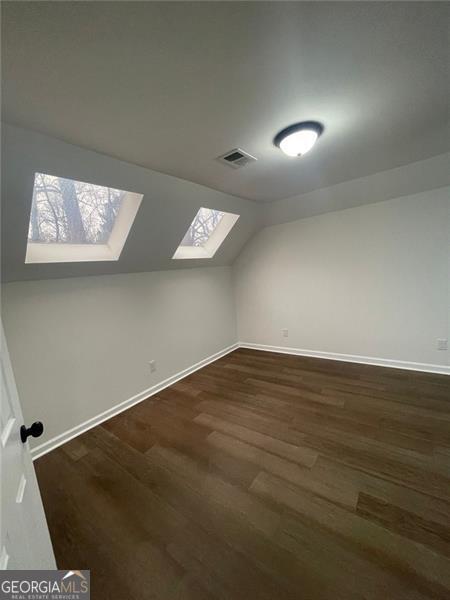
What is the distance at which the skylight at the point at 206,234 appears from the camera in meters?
3.11

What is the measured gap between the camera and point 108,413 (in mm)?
2355

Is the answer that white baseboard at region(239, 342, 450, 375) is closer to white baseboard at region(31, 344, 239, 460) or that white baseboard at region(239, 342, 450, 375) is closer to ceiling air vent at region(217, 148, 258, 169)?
white baseboard at region(31, 344, 239, 460)

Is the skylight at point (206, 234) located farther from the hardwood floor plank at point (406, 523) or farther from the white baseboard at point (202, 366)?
the hardwood floor plank at point (406, 523)

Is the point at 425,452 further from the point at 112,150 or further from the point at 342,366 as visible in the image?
the point at 112,150

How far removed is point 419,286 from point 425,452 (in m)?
1.82

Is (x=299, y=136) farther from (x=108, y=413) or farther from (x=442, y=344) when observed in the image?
(x=108, y=413)

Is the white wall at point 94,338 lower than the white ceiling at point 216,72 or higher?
lower

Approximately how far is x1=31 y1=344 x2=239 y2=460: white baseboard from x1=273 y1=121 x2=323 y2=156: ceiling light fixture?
2.79m

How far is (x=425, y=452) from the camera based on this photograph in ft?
5.33

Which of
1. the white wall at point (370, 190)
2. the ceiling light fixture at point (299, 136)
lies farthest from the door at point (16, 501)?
the white wall at point (370, 190)

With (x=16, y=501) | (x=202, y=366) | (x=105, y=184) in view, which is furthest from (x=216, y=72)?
(x=202, y=366)

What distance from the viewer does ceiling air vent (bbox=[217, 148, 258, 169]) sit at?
172 centimetres

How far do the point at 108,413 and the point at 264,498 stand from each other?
1.74 m

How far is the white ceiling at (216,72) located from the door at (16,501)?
1.12 metres
